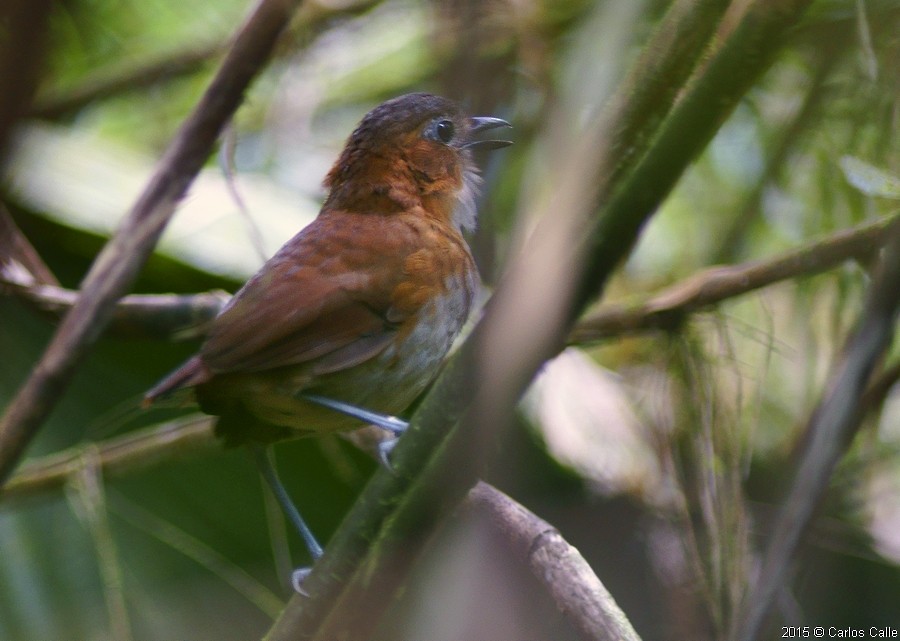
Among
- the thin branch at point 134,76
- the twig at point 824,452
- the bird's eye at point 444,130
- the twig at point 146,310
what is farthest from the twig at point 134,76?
the twig at point 824,452

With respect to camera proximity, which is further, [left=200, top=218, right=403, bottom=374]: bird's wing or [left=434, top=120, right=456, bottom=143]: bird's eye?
[left=434, top=120, right=456, bottom=143]: bird's eye

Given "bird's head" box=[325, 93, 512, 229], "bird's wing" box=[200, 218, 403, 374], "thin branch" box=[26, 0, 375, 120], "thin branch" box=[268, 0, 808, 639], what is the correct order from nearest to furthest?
"thin branch" box=[268, 0, 808, 639], "bird's wing" box=[200, 218, 403, 374], "bird's head" box=[325, 93, 512, 229], "thin branch" box=[26, 0, 375, 120]

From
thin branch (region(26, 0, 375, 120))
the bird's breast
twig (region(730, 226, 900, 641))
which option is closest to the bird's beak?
the bird's breast

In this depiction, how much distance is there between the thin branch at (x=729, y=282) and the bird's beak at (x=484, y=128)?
0.63 meters

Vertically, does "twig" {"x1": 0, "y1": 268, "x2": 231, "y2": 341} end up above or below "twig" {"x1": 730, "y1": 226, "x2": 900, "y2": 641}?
below

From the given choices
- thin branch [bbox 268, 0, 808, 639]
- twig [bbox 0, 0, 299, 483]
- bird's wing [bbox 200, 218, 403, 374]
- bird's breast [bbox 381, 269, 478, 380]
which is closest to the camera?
thin branch [bbox 268, 0, 808, 639]

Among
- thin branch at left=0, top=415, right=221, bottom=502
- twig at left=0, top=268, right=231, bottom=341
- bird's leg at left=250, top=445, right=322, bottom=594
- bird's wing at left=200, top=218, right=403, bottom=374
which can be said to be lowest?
thin branch at left=0, top=415, right=221, bottom=502

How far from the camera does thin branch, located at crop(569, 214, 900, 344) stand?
246 cm

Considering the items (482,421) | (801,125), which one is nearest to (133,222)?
(482,421)

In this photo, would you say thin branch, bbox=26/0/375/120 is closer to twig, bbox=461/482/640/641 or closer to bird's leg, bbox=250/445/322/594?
bird's leg, bbox=250/445/322/594

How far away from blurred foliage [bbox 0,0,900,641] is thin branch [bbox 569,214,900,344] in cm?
8

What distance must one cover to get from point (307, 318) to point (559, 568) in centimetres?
74

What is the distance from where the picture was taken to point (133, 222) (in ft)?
8.34

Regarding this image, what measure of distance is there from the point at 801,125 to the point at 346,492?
1870 mm
